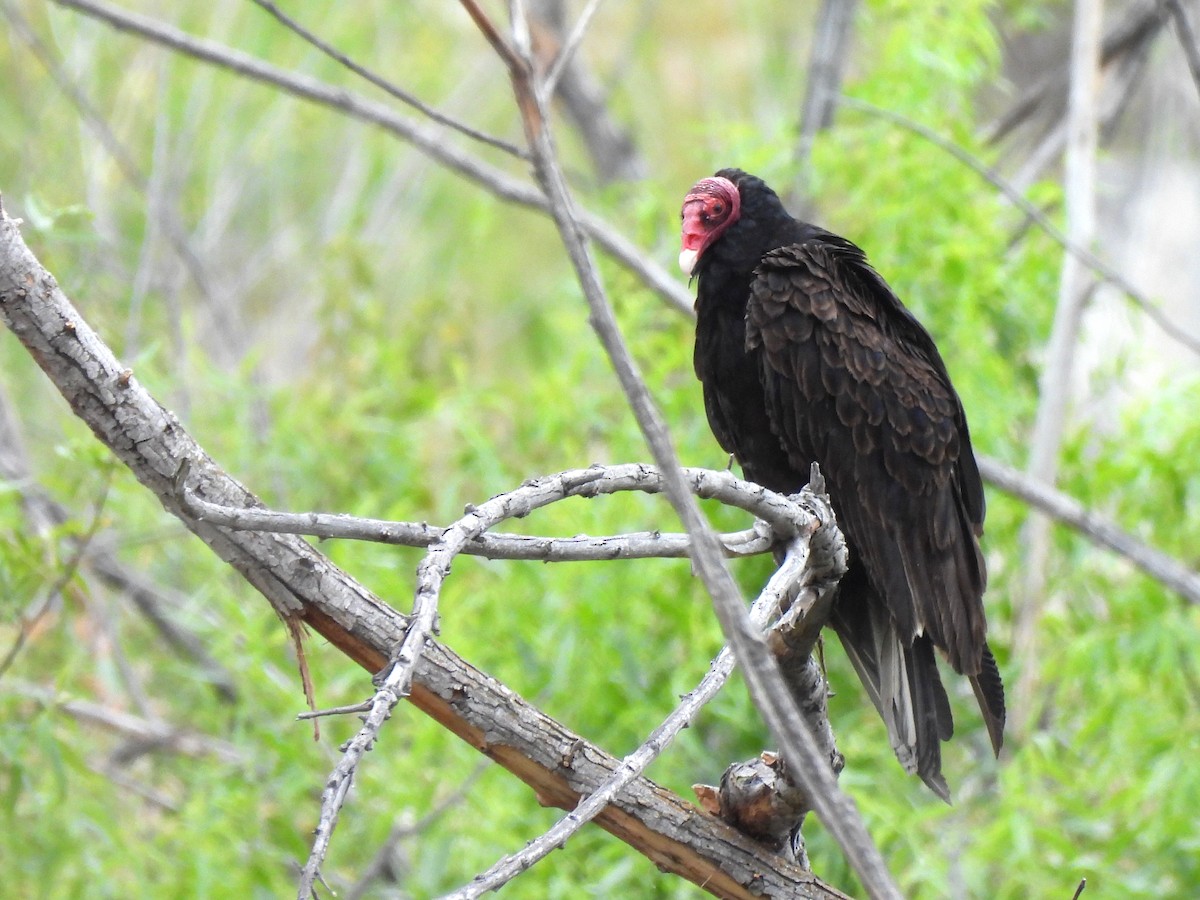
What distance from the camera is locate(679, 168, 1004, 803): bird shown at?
2.86 meters

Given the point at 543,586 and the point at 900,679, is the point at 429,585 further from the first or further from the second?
the point at 543,586

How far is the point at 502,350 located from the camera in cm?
875

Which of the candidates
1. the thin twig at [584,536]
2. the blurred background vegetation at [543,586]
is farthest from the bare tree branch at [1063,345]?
the thin twig at [584,536]

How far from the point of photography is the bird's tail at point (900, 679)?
2.82 m

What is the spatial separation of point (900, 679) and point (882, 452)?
21.3 inches

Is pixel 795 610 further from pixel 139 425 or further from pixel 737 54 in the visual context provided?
pixel 737 54

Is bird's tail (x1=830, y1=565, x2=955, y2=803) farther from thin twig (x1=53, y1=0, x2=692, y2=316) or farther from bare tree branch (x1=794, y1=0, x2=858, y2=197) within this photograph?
bare tree branch (x1=794, y1=0, x2=858, y2=197)

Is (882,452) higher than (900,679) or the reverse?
higher

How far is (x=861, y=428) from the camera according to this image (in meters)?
2.94

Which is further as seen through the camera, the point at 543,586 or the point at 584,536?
the point at 543,586

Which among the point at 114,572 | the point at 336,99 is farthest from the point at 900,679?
the point at 114,572

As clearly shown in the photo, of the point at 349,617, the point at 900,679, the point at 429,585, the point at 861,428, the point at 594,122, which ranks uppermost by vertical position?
the point at 594,122

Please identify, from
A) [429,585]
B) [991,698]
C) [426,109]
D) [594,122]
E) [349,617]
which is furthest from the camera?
[594,122]

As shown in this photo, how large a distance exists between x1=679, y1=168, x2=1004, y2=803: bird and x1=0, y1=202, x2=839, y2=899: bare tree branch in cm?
68
